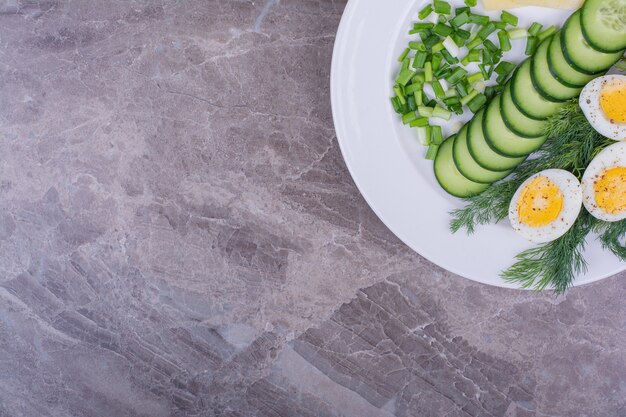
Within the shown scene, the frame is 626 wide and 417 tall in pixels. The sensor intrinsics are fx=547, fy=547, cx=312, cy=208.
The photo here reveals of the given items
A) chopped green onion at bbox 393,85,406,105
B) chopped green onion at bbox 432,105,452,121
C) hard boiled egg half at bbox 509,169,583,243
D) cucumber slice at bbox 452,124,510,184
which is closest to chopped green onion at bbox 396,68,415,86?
chopped green onion at bbox 393,85,406,105

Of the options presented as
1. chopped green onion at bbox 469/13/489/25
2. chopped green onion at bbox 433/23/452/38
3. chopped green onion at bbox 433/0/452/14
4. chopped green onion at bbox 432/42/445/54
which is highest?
chopped green onion at bbox 433/0/452/14

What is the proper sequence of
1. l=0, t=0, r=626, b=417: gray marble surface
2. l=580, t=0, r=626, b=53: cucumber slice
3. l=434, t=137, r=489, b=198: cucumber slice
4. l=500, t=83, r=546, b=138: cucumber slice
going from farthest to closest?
l=0, t=0, r=626, b=417: gray marble surface < l=434, t=137, r=489, b=198: cucumber slice < l=500, t=83, r=546, b=138: cucumber slice < l=580, t=0, r=626, b=53: cucumber slice

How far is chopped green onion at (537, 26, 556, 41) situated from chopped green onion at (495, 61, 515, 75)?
99 millimetres

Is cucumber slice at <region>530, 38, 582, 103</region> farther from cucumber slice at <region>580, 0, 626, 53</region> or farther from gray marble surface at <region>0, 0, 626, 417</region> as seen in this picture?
gray marble surface at <region>0, 0, 626, 417</region>

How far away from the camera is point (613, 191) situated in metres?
1.44

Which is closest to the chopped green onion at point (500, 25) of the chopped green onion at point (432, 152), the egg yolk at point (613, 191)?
the chopped green onion at point (432, 152)

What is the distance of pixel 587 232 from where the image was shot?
153 centimetres

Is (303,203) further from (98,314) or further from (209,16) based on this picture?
(98,314)

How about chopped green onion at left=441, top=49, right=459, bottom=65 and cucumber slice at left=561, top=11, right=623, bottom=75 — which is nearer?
cucumber slice at left=561, top=11, right=623, bottom=75

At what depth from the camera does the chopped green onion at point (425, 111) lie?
5.15 ft

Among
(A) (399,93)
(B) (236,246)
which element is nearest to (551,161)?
(A) (399,93)

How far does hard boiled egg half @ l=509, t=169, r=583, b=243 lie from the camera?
147 centimetres

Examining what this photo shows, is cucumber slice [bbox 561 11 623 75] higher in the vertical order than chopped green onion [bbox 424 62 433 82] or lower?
higher

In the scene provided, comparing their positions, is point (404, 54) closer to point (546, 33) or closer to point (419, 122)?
point (419, 122)
